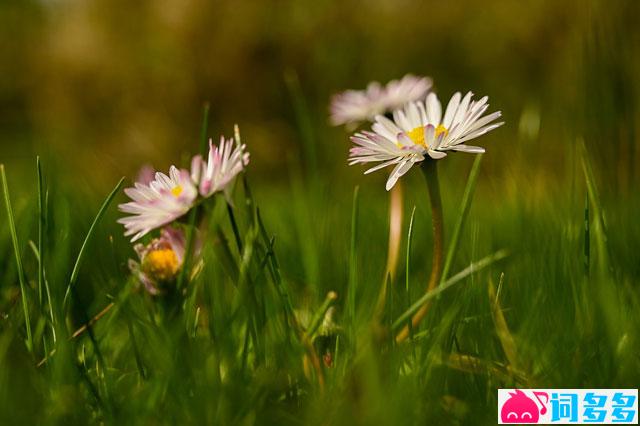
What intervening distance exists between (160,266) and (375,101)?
0.51 m

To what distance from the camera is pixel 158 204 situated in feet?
1.72

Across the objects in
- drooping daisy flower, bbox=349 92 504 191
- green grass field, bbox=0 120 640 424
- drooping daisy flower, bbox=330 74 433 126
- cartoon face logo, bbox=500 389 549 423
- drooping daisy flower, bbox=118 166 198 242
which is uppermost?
drooping daisy flower, bbox=330 74 433 126

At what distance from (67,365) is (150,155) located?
9.97ft

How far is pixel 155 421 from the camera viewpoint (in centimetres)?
47

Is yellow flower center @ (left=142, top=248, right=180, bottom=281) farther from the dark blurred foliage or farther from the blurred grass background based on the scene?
the dark blurred foliage

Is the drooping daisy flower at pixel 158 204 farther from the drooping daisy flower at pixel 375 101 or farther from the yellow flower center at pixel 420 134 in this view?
the drooping daisy flower at pixel 375 101

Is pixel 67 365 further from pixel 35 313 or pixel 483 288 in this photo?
pixel 483 288

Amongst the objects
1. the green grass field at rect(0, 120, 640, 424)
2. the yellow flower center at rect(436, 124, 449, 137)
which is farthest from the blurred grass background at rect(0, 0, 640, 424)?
the yellow flower center at rect(436, 124, 449, 137)

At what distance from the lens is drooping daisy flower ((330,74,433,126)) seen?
0.94 metres

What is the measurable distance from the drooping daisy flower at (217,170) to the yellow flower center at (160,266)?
0.06 meters

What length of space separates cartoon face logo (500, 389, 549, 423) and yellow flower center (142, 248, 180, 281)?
25 cm

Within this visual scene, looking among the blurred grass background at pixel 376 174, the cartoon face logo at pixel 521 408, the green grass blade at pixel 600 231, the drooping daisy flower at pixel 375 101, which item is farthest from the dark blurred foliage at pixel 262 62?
the cartoon face logo at pixel 521 408

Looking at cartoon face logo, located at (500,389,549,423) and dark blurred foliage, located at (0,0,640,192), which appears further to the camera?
dark blurred foliage, located at (0,0,640,192)

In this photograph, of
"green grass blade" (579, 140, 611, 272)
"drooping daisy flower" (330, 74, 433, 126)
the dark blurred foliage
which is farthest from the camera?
the dark blurred foliage
